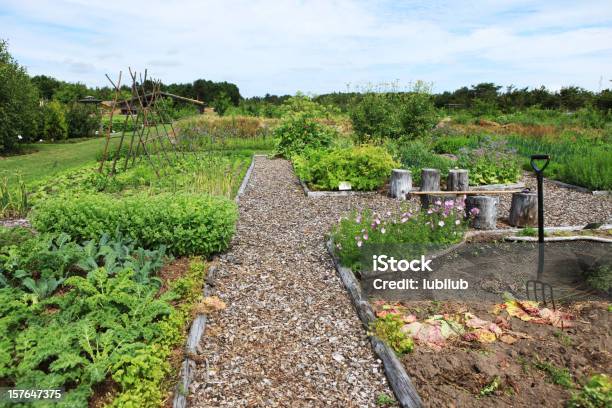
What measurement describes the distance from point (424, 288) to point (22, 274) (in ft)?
13.0

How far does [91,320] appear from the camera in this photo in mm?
3447

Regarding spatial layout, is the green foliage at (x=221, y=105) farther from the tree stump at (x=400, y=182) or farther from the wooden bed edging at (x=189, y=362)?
the wooden bed edging at (x=189, y=362)

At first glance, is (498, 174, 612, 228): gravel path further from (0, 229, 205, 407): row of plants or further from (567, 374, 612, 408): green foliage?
(0, 229, 205, 407): row of plants

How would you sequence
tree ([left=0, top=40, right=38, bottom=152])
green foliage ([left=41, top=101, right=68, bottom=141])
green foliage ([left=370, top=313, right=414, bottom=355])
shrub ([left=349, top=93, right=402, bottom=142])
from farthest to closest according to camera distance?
green foliage ([left=41, top=101, right=68, bottom=141]), tree ([left=0, top=40, right=38, bottom=152]), shrub ([left=349, top=93, right=402, bottom=142]), green foliage ([left=370, top=313, right=414, bottom=355])

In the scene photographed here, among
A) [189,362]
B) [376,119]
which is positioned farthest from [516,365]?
[376,119]

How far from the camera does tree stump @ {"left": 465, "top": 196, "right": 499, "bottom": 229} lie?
6.48m

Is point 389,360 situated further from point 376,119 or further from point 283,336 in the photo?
point 376,119

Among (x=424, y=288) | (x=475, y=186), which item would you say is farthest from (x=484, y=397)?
(x=475, y=186)

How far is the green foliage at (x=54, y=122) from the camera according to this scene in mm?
26422

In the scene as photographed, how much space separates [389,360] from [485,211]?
4038mm

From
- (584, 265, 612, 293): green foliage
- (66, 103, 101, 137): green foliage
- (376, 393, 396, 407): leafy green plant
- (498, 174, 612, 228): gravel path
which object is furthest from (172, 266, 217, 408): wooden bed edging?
(66, 103, 101, 137): green foliage

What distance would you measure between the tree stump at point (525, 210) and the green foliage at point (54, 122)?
89.7ft

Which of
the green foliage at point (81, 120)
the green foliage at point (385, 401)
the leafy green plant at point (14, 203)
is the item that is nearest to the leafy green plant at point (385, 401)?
the green foliage at point (385, 401)

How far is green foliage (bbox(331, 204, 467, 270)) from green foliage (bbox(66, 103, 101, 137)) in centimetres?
2861
